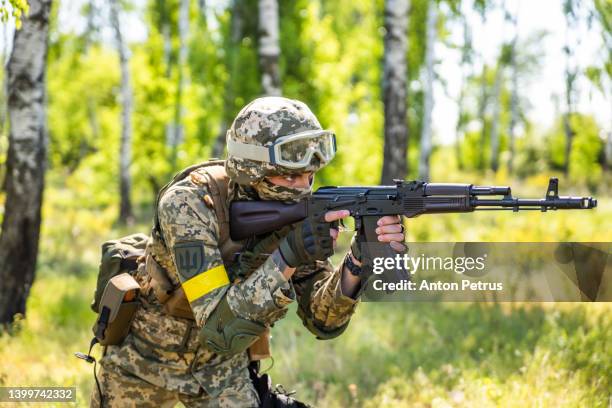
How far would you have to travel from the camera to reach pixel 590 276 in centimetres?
513

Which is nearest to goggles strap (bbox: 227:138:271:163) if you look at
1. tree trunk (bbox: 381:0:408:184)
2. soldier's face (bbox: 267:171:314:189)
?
soldier's face (bbox: 267:171:314:189)

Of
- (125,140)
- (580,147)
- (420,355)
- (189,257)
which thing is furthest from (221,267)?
(580,147)

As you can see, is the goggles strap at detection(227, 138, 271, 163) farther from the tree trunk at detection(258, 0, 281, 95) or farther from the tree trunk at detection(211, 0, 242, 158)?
the tree trunk at detection(211, 0, 242, 158)

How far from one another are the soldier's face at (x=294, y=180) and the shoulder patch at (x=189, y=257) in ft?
1.67

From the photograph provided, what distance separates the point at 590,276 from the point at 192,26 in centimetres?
1966

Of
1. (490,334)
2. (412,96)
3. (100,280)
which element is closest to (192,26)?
(412,96)

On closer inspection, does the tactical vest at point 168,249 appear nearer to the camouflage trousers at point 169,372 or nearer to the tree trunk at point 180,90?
the camouflage trousers at point 169,372

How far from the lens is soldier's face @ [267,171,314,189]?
365 centimetres

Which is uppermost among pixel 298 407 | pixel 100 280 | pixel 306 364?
pixel 100 280

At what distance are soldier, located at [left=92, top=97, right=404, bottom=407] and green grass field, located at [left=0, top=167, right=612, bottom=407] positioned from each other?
1.70 meters

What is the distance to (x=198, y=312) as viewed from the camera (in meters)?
3.30

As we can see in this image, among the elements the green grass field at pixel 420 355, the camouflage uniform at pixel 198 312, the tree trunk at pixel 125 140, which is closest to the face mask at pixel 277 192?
the camouflage uniform at pixel 198 312

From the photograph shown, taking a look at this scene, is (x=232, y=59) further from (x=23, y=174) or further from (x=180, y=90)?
(x=23, y=174)

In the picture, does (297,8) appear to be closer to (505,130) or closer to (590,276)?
(590,276)
